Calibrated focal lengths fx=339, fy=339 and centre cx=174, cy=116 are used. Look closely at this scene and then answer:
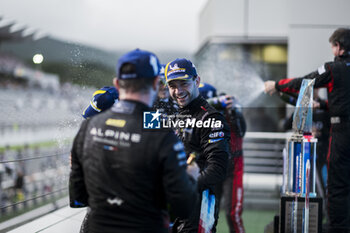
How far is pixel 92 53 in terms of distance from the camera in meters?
2.95

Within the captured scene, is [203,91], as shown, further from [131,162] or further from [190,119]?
[131,162]

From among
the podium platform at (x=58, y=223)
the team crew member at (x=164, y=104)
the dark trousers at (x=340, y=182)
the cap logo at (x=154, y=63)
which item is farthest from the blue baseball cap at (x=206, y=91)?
the cap logo at (x=154, y=63)

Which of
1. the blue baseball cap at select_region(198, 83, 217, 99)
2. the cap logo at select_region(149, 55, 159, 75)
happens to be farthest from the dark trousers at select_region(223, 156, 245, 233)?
the cap logo at select_region(149, 55, 159, 75)

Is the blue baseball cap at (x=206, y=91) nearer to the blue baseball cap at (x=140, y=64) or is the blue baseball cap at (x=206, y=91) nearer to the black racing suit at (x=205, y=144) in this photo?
the black racing suit at (x=205, y=144)

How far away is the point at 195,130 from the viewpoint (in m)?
2.11

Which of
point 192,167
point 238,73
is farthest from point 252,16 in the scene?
point 192,167

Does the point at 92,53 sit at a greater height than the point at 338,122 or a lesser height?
greater

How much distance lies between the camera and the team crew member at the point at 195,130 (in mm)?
2037

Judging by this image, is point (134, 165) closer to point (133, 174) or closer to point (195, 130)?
point (133, 174)

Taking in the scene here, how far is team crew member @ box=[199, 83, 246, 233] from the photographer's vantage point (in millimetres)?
3514

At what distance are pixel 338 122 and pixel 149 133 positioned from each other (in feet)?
7.63

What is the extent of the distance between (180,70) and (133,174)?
972 millimetres

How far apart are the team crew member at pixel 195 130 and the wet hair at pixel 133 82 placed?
74cm

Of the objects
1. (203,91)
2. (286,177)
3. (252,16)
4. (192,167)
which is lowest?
(286,177)
